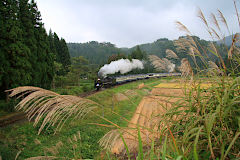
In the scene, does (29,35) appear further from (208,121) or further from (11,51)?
(208,121)

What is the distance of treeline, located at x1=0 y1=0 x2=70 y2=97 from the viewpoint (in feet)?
40.3

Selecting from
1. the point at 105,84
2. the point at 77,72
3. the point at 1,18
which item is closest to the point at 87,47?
the point at 77,72

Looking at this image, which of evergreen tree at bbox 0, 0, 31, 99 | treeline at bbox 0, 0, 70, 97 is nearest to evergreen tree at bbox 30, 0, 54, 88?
treeline at bbox 0, 0, 70, 97

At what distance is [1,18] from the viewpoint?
1237cm

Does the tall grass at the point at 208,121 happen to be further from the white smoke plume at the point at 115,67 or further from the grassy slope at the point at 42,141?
the white smoke plume at the point at 115,67

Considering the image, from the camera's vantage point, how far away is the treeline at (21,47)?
12.3m

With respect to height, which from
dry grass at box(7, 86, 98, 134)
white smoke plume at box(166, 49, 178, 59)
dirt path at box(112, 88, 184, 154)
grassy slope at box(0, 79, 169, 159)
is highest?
white smoke plume at box(166, 49, 178, 59)

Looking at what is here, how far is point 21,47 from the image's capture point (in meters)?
13.2

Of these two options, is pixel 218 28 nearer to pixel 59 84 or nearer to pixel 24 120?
pixel 24 120

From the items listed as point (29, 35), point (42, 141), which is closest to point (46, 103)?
point (42, 141)

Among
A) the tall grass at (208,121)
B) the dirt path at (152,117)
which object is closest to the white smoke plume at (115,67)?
the dirt path at (152,117)

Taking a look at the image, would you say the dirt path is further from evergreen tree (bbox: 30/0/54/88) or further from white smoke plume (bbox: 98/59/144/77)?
white smoke plume (bbox: 98/59/144/77)

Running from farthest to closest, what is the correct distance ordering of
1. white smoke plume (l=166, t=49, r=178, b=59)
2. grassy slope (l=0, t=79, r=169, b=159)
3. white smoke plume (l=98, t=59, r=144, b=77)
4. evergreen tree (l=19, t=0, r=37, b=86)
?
white smoke plume (l=98, t=59, r=144, b=77), evergreen tree (l=19, t=0, r=37, b=86), grassy slope (l=0, t=79, r=169, b=159), white smoke plume (l=166, t=49, r=178, b=59)

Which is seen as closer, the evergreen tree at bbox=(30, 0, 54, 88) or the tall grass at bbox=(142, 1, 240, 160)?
the tall grass at bbox=(142, 1, 240, 160)
